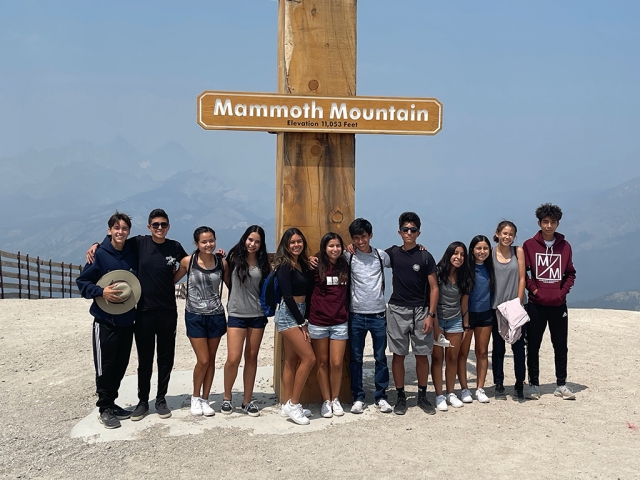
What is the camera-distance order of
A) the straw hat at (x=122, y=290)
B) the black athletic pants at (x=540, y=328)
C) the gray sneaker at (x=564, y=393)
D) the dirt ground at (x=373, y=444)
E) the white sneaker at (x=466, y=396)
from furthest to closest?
the gray sneaker at (x=564, y=393) < the black athletic pants at (x=540, y=328) < the white sneaker at (x=466, y=396) < the straw hat at (x=122, y=290) < the dirt ground at (x=373, y=444)

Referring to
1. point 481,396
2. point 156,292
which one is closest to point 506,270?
point 481,396

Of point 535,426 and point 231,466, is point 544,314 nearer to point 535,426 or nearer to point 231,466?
point 535,426

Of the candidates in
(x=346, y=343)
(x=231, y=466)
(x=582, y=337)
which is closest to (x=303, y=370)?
(x=346, y=343)

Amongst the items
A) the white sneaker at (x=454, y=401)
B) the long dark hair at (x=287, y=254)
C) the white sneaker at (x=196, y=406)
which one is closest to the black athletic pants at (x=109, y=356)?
the white sneaker at (x=196, y=406)

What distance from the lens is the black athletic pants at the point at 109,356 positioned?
5781 mm

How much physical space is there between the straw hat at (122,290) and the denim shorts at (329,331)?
1.59 metres

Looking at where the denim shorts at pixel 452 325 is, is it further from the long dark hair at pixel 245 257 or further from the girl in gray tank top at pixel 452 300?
the long dark hair at pixel 245 257

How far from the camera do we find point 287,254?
5.79m

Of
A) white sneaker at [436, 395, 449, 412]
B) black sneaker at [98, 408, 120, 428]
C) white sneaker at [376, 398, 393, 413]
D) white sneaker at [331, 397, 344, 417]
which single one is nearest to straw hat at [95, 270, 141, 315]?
black sneaker at [98, 408, 120, 428]

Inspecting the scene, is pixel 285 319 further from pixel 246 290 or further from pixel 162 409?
pixel 162 409

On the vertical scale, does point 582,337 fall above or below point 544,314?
below

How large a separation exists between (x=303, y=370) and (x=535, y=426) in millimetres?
2130

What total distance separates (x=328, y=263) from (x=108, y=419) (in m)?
2.43

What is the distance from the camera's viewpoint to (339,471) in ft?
15.6
